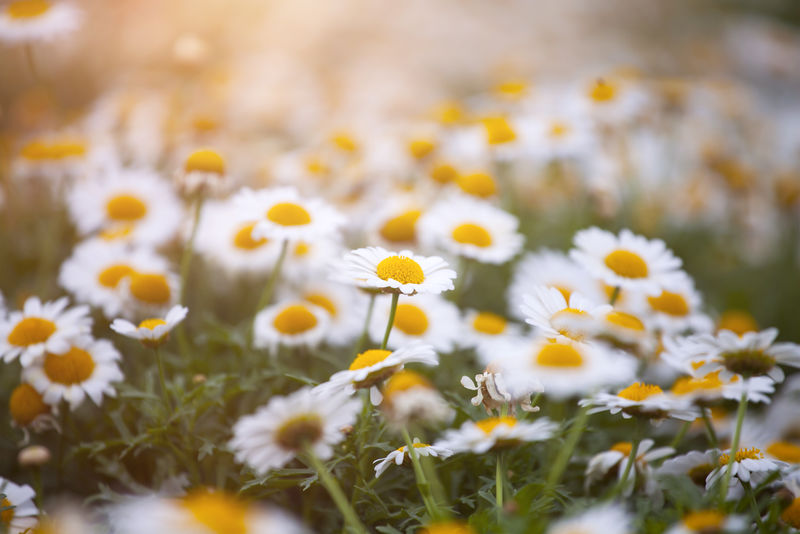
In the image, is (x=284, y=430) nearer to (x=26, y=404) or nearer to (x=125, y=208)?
(x=26, y=404)

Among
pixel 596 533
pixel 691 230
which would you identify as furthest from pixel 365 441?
pixel 691 230

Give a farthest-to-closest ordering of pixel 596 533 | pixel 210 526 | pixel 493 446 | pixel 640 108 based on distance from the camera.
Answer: pixel 640 108 → pixel 493 446 → pixel 596 533 → pixel 210 526

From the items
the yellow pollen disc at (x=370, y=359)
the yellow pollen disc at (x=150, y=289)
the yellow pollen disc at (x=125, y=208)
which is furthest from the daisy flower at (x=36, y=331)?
the yellow pollen disc at (x=370, y=359)

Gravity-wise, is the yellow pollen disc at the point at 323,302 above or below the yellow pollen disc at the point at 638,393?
below

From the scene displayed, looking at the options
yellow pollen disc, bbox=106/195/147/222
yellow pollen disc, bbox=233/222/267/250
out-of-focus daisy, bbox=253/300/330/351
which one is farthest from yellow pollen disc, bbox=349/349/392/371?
yellow pollen disc, bbox=106/195/147/222

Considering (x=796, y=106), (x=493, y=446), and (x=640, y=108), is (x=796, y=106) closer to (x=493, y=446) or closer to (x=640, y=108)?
(x=640, y=108)

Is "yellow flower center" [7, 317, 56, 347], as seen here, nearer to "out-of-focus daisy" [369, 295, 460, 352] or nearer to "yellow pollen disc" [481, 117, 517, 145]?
"out-of-focus daisy" [369, 295, 460, 352]

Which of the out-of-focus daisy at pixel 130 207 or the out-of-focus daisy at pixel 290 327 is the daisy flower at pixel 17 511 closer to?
the out-of-focus daisy at pixel 290 327

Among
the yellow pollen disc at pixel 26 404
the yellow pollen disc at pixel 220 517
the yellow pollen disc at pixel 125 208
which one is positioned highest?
the yellow pollen disc at pixel 220 517
